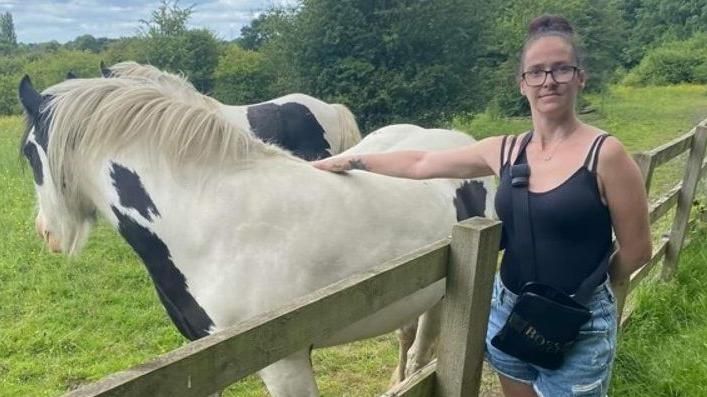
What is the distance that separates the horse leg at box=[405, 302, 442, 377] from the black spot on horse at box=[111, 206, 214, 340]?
1.33 meters

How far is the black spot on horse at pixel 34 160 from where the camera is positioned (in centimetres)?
274

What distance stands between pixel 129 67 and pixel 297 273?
2.08 meters

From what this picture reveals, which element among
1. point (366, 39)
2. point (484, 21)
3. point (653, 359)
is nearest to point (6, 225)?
point (653, 359)

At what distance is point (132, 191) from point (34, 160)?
58 centimetres

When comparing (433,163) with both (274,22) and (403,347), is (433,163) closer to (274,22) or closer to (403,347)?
(403,347)

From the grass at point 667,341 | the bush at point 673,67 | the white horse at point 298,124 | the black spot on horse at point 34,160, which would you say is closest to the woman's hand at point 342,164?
the black spot on horse at point 34,160

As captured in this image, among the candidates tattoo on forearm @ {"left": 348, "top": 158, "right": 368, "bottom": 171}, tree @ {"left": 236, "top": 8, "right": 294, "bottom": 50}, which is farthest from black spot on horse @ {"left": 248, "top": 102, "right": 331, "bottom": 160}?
tree @ {"left": 236, "top": 8, "right": 294, "bottom": 50}

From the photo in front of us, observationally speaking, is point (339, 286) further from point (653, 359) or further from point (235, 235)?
point (653, 359)

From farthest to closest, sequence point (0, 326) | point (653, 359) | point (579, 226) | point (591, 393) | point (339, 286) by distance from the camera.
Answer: point (0, 326) < point (653, 359) < point (591, 393) < point (579, 226) < point (339, 286)

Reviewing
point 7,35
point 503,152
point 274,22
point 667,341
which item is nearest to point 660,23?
point 274,22

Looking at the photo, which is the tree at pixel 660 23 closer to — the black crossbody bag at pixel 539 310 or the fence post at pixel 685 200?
the fence post at pixel 685 200

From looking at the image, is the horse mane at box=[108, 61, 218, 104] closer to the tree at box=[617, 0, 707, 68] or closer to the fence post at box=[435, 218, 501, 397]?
the fence post at box=[435, 218, 501, 397]

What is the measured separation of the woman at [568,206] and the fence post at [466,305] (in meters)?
0.17

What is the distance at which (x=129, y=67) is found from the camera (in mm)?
3803
